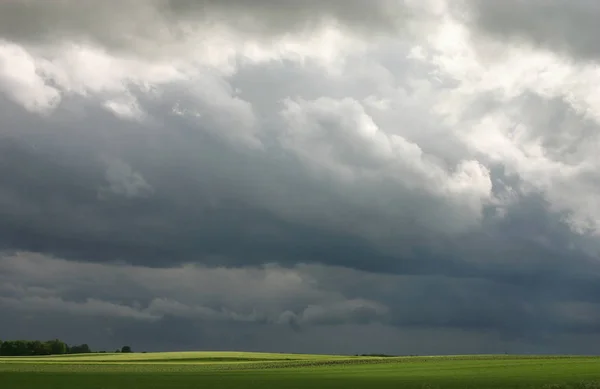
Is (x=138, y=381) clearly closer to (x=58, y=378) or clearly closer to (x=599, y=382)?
(x=58, y=378)

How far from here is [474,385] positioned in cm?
6681

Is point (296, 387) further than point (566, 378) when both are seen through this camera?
No

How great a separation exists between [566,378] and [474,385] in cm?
1511

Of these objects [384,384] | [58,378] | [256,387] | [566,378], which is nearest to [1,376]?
[58,378]

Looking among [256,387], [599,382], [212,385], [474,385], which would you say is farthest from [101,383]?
[599,382]

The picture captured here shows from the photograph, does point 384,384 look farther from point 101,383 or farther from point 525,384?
point 101,383

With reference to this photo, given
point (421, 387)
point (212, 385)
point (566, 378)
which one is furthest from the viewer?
point (566, 378)

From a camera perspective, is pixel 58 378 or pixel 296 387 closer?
pixel 296 387

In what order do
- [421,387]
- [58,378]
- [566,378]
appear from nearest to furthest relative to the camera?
1. [421,387]
2. [566,378]
3. [58,378]

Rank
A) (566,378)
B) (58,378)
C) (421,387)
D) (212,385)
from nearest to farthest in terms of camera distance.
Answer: (421,387), (212,385), (566,378), (58,378)

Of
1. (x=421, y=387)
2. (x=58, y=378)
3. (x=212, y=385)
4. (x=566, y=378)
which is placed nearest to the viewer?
(x=421, y=387)

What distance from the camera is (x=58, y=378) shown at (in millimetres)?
80562

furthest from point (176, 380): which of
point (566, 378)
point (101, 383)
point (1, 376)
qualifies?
point (566, 378)

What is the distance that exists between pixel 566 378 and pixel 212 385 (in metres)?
39.0
